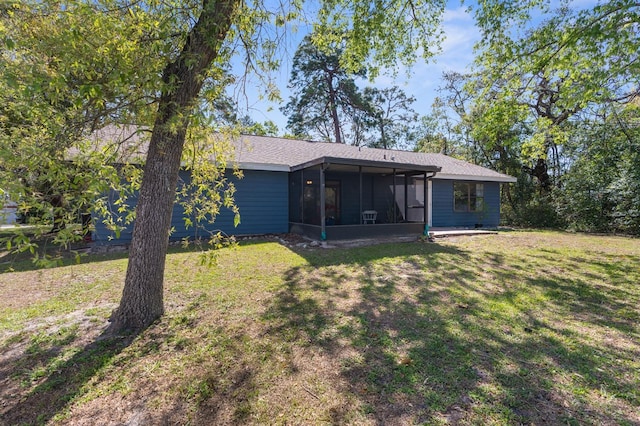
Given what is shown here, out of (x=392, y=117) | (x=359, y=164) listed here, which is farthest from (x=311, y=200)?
(x=392, y=117)

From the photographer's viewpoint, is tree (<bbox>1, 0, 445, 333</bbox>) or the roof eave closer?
tree (<bbox>1, 0, 445, 333</bbox>)

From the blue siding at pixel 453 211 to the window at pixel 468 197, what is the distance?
0.19 m

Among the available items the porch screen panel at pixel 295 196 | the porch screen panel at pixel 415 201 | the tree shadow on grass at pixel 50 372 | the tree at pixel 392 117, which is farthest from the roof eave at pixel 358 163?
the tree at pixel 392 117

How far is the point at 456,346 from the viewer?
2.86 meters

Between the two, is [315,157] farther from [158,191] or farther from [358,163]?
[158,191]

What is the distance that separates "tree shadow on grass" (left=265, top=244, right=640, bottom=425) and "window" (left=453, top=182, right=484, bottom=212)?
340 inches

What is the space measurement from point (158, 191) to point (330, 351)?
244 cm

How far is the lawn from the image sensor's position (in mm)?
2045

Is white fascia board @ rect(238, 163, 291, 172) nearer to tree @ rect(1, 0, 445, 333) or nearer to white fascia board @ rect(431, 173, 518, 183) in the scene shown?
tree @ rect(1, 0, 445, 333)

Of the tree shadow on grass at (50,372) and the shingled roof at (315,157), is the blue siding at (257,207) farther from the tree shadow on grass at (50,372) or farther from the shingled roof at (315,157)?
the tree shadow on grass at (50,372)

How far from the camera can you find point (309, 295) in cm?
435

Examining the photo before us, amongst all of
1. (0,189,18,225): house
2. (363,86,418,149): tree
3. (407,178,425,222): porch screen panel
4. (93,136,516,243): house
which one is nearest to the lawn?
(0,189,18,225): house

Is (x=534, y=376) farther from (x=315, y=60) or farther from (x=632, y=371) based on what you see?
(x=315, y=60)

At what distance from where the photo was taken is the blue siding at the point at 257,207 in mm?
9625
